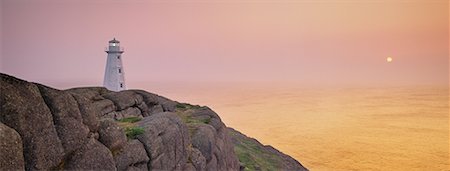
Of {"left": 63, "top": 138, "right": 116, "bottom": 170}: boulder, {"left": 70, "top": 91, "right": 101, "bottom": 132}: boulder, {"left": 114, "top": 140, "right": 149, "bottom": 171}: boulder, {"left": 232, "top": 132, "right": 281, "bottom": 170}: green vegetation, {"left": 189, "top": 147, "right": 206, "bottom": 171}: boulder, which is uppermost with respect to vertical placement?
{"left": 70, "top": 91, "right": 101, "bottom": 132}: boulder

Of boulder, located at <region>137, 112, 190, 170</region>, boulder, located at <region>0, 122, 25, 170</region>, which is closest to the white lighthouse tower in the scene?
boulder, located at <region>137, 112, 190, 170</region>

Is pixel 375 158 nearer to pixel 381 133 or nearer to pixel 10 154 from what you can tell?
pixel 381 133

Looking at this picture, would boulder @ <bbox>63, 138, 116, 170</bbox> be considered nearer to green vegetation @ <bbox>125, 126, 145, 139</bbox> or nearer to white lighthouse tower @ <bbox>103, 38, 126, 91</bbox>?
green vegetation @ <bbox>125, 126, 145, 139</bbox>

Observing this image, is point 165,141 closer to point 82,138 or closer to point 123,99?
point 82,138

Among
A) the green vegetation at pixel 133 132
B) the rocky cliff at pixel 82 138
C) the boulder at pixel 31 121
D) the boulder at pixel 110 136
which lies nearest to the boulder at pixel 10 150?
the rocky cliff at pixel 82 138

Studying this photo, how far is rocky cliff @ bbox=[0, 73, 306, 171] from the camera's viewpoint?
10.9 meters

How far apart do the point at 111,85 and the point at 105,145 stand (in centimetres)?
5896

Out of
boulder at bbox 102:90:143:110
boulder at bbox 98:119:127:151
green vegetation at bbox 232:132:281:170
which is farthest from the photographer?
green vegetation at bbox 232:132:281:170

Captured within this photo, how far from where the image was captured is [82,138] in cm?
1345

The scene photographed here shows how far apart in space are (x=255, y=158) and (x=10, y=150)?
3686cm

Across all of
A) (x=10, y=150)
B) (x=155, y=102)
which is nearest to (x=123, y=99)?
(x=155, y=102)

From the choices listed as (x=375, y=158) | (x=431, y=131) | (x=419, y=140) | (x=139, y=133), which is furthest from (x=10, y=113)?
(x=431, y=131)

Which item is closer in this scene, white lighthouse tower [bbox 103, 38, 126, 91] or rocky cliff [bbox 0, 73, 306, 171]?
rocky cliff [bbox 0, 73, 306, 171]

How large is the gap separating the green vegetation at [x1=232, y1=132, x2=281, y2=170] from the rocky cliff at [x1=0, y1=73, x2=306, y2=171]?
1250 centimetres
